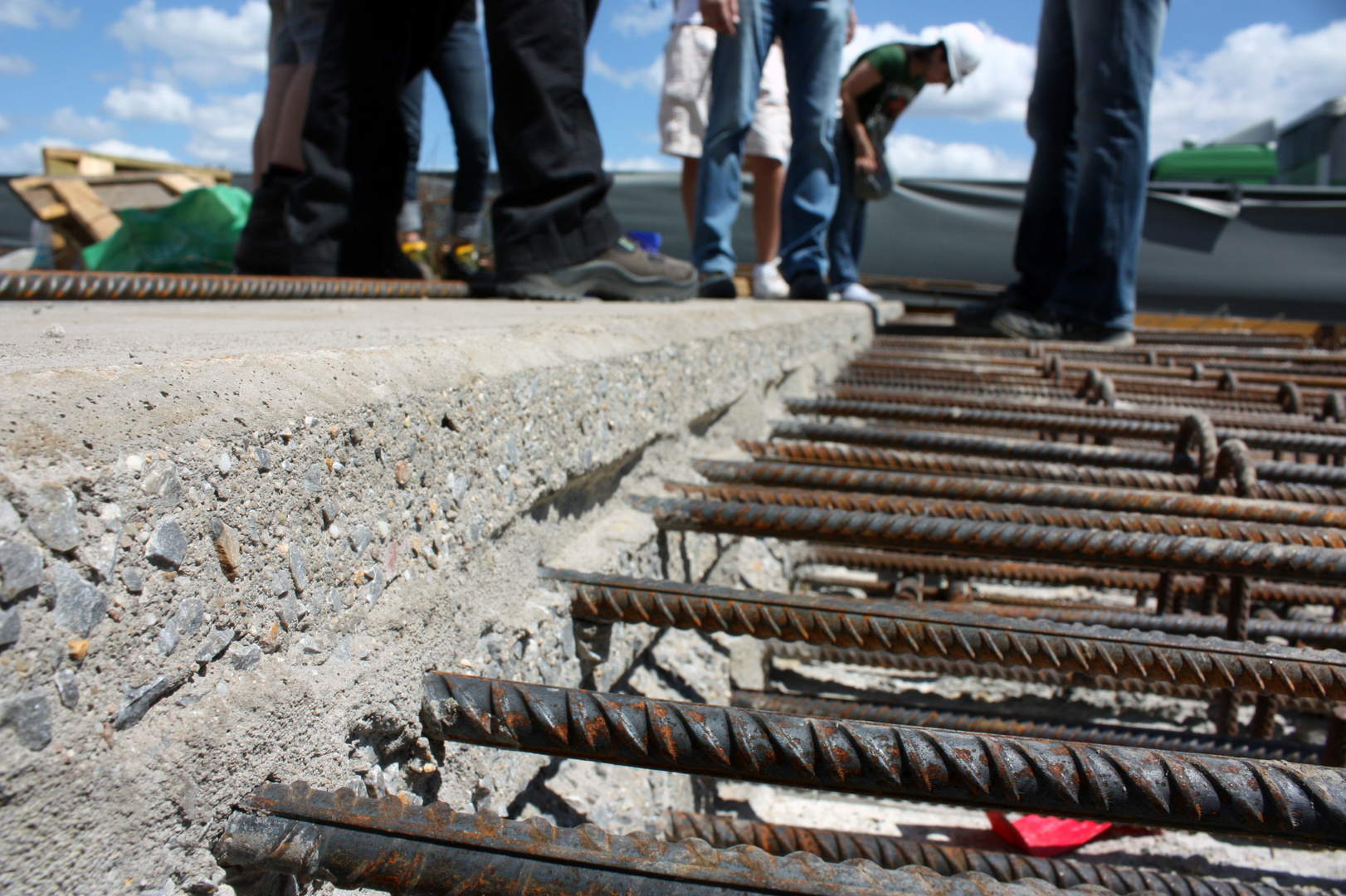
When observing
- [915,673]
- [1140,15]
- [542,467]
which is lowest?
[915,673]

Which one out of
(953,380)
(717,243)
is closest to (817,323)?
(953,380)

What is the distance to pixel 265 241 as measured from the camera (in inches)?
113

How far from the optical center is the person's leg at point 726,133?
336 cm

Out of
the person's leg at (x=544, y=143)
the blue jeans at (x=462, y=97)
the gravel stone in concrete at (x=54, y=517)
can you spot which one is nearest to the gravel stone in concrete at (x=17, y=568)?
the gravel stone in concrete at (x=54, y=517)

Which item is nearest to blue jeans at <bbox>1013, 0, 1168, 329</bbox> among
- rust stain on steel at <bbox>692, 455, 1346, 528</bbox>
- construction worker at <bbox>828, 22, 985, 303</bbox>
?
construction worker at <bbox>828, 22, 985, 303</bbox>

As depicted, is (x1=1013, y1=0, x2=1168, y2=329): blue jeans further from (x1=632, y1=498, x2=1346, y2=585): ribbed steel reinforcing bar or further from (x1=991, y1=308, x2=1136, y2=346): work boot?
(x1=632, y1=498, x2=1346, y2=585): ribbed steel reinforcing bar

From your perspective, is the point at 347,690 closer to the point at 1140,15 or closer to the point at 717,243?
the point at 717,243

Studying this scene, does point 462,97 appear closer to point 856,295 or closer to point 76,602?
point 856,295

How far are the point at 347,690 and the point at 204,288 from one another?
1.40 m

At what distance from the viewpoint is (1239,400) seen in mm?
2436

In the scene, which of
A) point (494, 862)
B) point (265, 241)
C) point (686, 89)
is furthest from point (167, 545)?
point (686, 89)

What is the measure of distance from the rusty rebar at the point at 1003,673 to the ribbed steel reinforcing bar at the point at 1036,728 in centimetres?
7

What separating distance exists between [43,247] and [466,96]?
3512mm

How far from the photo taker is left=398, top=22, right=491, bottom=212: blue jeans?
12.1ft
